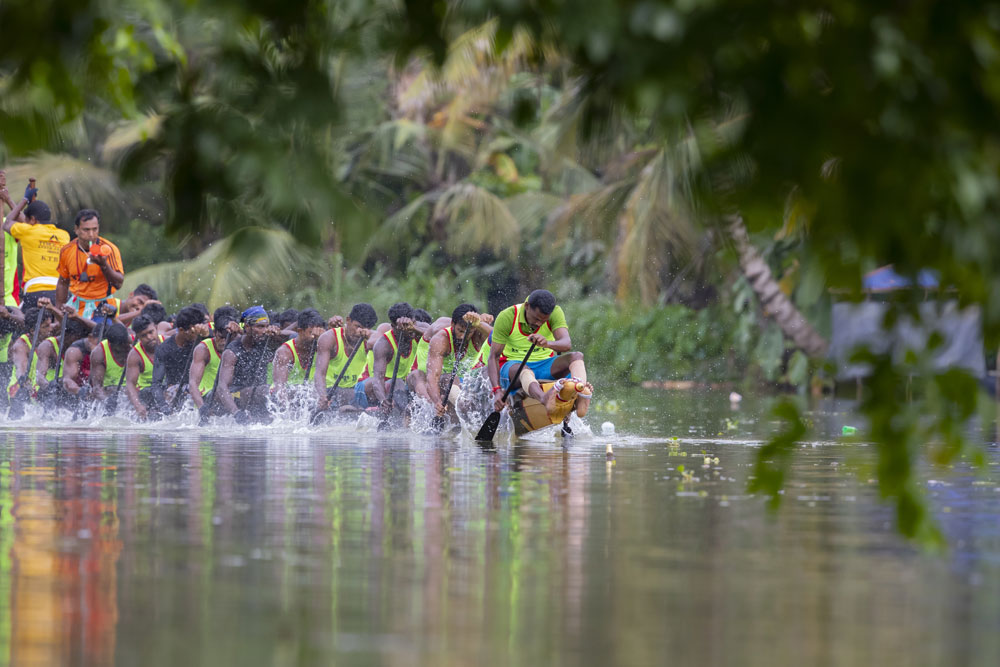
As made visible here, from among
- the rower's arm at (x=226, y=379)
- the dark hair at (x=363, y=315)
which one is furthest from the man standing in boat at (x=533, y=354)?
the rower's arm at (x=226, y=379)

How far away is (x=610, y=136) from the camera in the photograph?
5.48 metres

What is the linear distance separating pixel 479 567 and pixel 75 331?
46.6 ft

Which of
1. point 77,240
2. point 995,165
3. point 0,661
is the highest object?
point 77,240

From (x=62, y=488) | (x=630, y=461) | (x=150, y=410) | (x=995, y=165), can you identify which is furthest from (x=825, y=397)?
(x=995, y=165)

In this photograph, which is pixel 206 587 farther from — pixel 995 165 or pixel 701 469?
pixel 701 469

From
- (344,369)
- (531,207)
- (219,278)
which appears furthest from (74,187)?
(344,369)

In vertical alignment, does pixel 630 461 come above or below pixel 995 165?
below

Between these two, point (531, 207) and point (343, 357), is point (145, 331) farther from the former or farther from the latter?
point (531, 207)

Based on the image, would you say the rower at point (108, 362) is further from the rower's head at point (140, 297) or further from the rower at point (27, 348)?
the rower's head at point (140, 297)

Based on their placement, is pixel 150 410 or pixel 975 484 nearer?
pixel 975 484

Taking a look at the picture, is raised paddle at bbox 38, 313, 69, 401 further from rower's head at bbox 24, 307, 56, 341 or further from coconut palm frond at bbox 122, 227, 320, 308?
coconut palm frond at bbox 122, 227, 320, 308

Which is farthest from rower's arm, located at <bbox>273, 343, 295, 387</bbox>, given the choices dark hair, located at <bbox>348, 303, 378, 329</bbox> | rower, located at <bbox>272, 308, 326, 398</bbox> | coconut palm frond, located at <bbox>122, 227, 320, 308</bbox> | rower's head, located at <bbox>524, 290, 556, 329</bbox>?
coconut palm frond, located at <bbox>122, 227, 320, 308</bbox>

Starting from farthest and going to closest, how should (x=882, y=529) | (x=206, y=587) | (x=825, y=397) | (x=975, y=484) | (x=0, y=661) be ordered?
(x=825, y=397) → (x=975, y=484) → (x=882, y=529) → (x=206, y=587) → (x=0, y=661)

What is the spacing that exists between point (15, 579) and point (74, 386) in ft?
45.4
